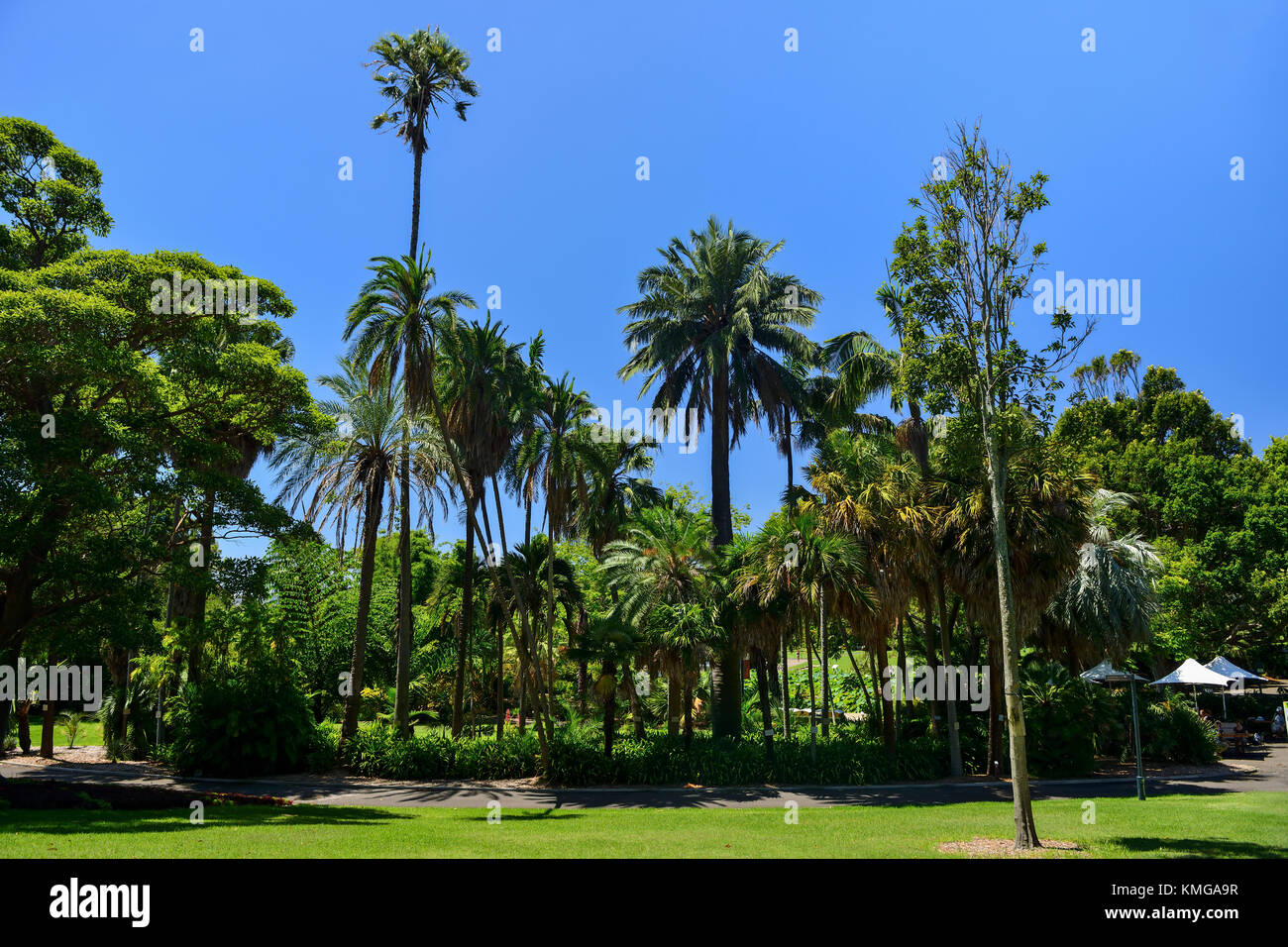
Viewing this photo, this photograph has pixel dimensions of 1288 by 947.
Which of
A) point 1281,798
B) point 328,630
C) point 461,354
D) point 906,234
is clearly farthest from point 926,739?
point 328,630

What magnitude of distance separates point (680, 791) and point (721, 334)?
17.9 m

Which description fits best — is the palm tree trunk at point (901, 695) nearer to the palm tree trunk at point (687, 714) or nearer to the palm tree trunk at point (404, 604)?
the palm tree trunk at point (687, 714)

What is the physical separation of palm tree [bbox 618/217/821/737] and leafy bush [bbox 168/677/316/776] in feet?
55.7

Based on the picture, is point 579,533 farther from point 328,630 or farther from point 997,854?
point 997,854

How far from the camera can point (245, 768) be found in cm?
2534

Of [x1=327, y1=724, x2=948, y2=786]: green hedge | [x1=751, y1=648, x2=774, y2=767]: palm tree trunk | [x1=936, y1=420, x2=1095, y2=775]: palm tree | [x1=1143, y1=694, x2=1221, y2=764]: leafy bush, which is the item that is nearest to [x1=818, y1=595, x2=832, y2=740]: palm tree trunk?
[x1=327, y1=724, x2=948, y2=786]: green hedge

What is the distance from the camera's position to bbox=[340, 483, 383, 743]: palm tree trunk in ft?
88.6

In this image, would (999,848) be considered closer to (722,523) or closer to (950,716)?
(950,716)

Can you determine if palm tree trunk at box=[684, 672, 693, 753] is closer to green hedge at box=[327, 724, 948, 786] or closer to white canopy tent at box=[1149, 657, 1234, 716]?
green hedge at box=[327, 724, 948, 786]

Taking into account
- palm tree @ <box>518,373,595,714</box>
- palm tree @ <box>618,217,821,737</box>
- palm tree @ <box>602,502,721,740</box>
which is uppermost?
palm tree @ <box>618,217,821,737</box>

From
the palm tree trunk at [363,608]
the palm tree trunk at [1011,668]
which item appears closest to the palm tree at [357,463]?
the palm tree trunk at [363,608]

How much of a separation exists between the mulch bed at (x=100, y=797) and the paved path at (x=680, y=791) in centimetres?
198

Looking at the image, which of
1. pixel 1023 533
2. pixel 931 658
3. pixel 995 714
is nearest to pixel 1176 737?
pixel 995 714
